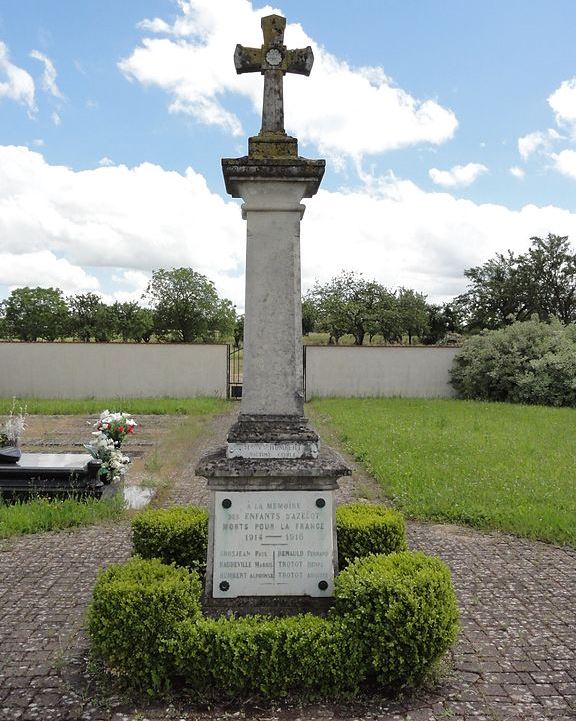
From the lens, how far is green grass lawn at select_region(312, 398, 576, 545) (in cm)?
721

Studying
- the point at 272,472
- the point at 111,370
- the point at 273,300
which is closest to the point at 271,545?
the point at 272,472

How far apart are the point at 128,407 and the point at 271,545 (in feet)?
49.7

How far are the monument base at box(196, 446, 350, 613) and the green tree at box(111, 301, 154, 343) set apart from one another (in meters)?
36.3

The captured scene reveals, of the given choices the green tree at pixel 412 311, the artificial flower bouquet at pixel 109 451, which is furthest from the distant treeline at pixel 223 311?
the artificial flower bouquet at pixel 109 451

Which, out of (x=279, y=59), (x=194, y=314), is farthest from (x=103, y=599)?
(x=194, y=314)

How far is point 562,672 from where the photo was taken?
3.79 metres

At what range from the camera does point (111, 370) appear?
22.0 metres

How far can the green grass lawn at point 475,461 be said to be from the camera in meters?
7.21

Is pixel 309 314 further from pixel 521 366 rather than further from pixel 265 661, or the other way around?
pixel 265 661

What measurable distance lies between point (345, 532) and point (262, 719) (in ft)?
5.60

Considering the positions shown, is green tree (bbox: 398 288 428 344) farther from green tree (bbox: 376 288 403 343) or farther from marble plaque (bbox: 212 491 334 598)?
marble plaque (bbox: 212 491 334 598)

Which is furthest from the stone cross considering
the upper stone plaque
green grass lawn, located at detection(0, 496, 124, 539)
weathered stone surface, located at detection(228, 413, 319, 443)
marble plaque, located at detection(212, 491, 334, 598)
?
green grass lawn, located at detection(0, 496, 124, 539)

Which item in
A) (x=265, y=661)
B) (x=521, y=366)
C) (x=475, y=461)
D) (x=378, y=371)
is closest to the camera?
(x=265, y=661)

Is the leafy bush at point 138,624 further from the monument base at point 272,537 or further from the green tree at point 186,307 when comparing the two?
the green tree at point 186,307
